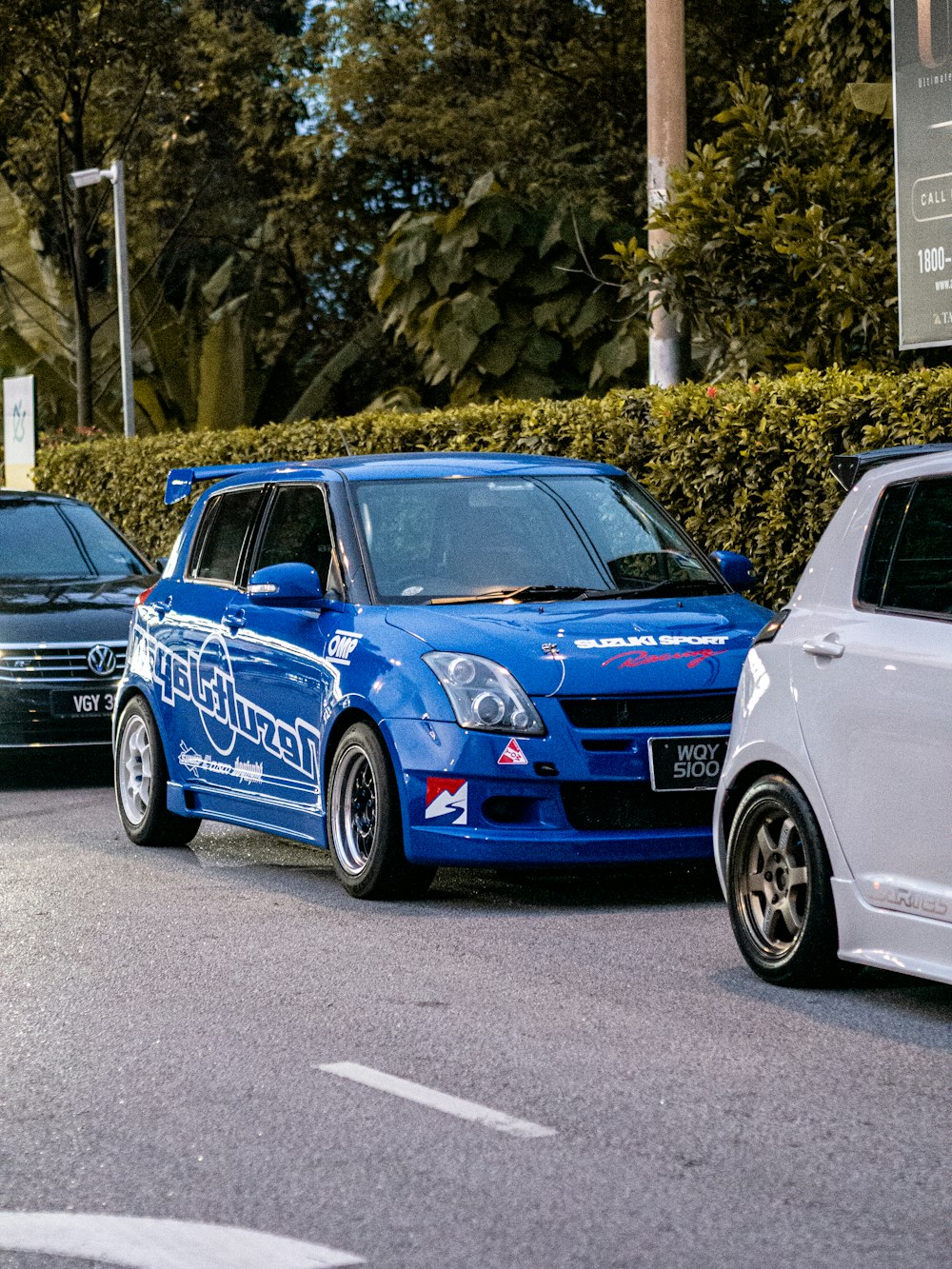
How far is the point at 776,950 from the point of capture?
6.96 meters

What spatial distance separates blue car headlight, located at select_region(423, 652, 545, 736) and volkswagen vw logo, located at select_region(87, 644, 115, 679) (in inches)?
217

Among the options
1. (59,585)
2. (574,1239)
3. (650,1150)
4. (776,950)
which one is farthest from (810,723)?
(59,585)

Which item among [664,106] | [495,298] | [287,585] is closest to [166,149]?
[495,298]

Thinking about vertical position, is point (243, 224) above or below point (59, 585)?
above

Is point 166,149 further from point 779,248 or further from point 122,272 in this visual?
point 779,248

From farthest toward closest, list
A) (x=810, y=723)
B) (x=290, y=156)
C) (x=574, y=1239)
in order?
(x=290, y=156)
(x=810, y=723)
(x=574, y=1239)

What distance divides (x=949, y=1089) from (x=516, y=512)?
4.60 m

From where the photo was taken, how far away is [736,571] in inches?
393

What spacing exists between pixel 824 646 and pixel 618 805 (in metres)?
1.91

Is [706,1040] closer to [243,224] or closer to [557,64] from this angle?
[557,64]

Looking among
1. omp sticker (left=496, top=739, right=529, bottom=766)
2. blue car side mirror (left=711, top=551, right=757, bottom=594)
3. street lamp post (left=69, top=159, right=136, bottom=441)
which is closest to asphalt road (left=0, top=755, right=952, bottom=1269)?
omp sticker (left=496, top=739, right=529, bottom=766)

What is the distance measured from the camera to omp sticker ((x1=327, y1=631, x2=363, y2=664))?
29.5 ft

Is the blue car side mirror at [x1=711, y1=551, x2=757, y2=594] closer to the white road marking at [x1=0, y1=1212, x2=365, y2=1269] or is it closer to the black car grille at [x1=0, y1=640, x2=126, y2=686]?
the black car grille at [x1=0, y1=640, x2=126, y2=686]

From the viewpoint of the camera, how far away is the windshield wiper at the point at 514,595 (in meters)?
9.23
